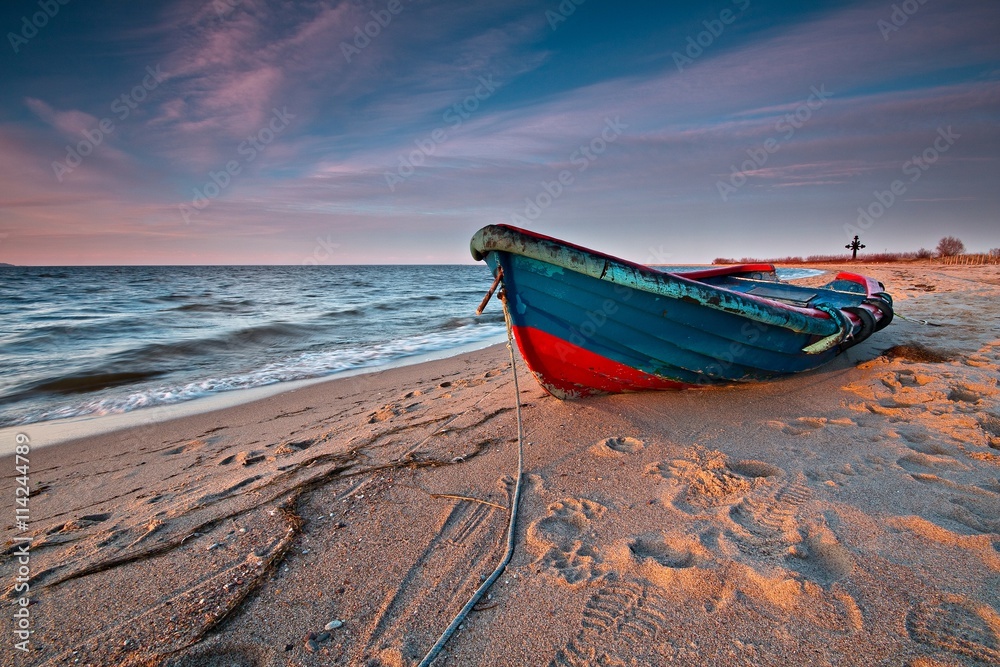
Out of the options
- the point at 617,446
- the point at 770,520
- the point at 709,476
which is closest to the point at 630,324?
the point at 617,446

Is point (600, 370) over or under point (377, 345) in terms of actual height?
over

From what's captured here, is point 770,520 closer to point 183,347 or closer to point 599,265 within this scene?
point 599,265

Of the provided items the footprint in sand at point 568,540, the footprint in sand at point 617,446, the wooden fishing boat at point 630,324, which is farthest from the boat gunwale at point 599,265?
the footprint in sand at point 568,540

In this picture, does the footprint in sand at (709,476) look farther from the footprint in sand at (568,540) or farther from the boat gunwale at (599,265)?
the boat gunwale at (599,265)

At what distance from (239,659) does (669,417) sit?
309 centimetres

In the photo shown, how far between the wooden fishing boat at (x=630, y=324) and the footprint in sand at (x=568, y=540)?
1.45 meters

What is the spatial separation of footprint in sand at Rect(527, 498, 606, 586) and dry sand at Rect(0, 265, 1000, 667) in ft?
0.05

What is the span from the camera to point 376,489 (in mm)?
2768

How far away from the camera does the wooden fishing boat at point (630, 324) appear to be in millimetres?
3193

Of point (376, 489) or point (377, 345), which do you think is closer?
point (376, 489)

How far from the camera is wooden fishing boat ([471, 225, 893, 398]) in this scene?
10.5 feet

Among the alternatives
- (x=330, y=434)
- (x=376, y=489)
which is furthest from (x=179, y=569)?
(x=330, y=434)

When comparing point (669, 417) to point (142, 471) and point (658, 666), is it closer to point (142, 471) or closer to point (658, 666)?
point (658, 666)

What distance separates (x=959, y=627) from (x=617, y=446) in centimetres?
182
